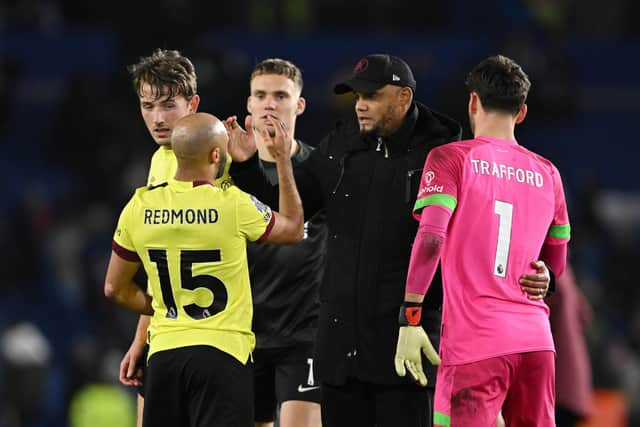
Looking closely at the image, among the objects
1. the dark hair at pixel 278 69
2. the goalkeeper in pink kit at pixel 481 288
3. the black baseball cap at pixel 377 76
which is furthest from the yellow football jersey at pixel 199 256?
the dark hair at pixel 278 69

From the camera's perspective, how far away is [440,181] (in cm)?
555

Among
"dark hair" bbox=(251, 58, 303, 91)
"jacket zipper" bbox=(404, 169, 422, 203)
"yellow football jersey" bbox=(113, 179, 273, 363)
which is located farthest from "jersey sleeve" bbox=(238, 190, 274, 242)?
"dark hair" bbox=(251, 58, 303, 91)

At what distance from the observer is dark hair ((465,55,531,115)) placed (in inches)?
226

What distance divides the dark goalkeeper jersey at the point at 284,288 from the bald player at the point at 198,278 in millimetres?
1260

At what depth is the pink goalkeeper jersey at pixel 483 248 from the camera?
5562 mm

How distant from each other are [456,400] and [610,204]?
11696 mm

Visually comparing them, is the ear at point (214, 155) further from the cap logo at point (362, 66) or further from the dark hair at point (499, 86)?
the dark hair at point (499, 86)

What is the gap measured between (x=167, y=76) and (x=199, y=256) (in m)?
1.08

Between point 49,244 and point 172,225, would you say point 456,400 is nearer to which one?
point 172,225

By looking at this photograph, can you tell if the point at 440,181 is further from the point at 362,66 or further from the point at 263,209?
the point at 362,66

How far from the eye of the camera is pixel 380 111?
6.08m

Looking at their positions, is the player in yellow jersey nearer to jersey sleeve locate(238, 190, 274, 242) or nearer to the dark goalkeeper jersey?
jersey sleeve locate(238, 190, 274, 242)

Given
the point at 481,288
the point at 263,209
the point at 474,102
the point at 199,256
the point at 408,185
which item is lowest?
the point at 481,288

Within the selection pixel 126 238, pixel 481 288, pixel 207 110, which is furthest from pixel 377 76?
pixel 207 110
